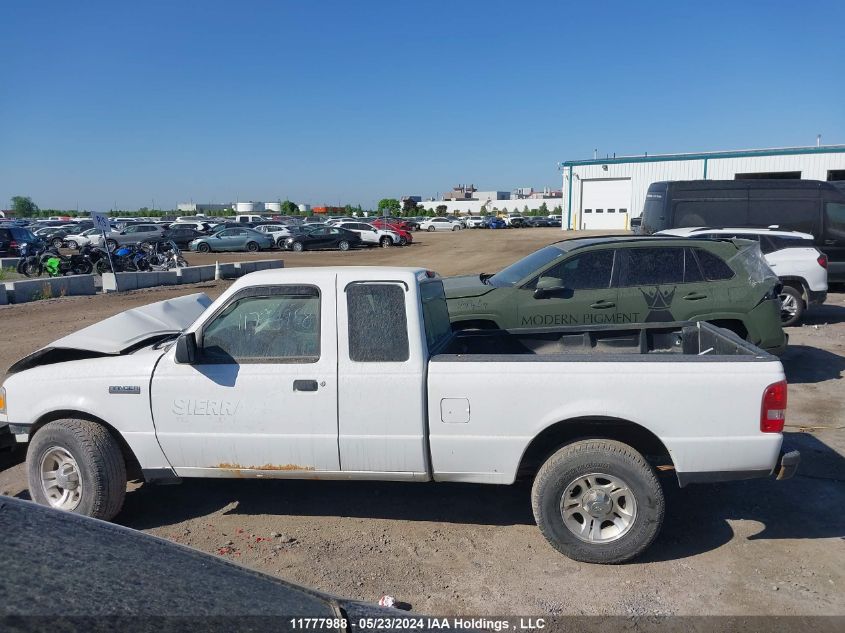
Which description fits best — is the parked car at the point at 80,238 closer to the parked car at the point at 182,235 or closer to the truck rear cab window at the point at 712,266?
the parked car at the point at 182,235

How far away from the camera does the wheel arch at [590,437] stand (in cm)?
452

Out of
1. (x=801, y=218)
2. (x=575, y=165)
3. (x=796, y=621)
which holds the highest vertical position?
(x=575, y=165)

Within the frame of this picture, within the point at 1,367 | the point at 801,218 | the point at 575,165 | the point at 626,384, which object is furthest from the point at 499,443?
the point at 575,165

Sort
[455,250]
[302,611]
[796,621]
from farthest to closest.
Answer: [455,250]
[796,621]
[302,611]

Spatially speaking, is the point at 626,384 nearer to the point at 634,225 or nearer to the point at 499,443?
the point at 499,443

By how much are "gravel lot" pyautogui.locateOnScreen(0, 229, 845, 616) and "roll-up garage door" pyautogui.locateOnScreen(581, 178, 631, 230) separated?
48.8 metres

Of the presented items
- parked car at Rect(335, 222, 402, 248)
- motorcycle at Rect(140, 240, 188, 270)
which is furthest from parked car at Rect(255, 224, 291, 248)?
motorcycle at Rect(140, 240, 188, 270)

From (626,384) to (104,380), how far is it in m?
3.42

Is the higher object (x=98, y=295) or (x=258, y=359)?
(x=258, y=359)

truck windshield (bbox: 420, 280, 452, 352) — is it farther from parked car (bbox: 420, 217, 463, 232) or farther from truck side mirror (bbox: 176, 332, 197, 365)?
parked car (bbox: 420, 217, 463, 232)

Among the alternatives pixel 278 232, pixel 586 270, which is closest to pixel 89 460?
pixel 586 270

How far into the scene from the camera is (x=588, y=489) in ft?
14.5

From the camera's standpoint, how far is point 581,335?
6.10m

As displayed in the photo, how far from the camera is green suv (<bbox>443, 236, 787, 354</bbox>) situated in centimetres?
831
